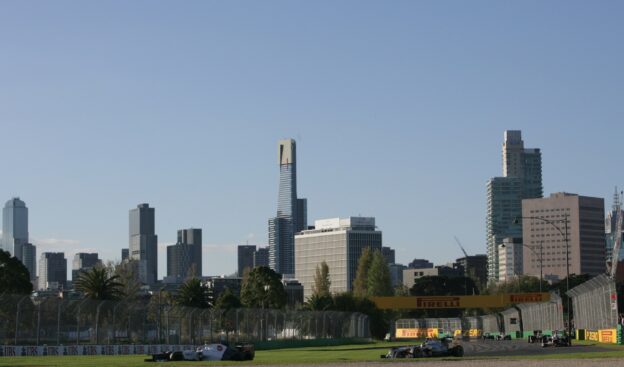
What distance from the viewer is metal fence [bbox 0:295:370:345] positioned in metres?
72.1

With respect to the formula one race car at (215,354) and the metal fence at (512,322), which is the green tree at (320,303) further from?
the formula one race car at (215,354)

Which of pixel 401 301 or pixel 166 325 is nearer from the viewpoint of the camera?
pixel 166 325

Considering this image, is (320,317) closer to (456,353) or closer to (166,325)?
(166,325)

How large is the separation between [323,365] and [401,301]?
307 feet

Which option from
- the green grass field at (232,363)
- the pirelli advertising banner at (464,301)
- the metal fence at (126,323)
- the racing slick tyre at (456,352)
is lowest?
the green grass field at (232,363)

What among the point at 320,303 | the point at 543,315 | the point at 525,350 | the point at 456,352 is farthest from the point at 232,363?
the point at 320,303

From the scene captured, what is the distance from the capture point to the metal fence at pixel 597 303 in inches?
3243

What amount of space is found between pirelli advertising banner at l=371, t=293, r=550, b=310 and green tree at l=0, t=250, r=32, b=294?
48.3 m

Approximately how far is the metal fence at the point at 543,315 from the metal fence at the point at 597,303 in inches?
79.6

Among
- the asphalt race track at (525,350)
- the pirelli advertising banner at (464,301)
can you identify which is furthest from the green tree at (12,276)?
the asphalt race track at (525,350)

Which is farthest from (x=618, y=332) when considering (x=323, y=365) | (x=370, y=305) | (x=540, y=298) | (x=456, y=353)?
(x=370, y=305)

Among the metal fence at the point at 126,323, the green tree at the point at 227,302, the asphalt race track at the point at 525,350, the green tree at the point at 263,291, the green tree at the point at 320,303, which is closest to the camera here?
the asphalt race track at the point at 525,350

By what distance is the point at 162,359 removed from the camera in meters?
61.2

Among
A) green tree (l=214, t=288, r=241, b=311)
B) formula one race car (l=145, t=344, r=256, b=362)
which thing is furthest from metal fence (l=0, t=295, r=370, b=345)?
green tree (l=214, t=288, r=241, b=311)
